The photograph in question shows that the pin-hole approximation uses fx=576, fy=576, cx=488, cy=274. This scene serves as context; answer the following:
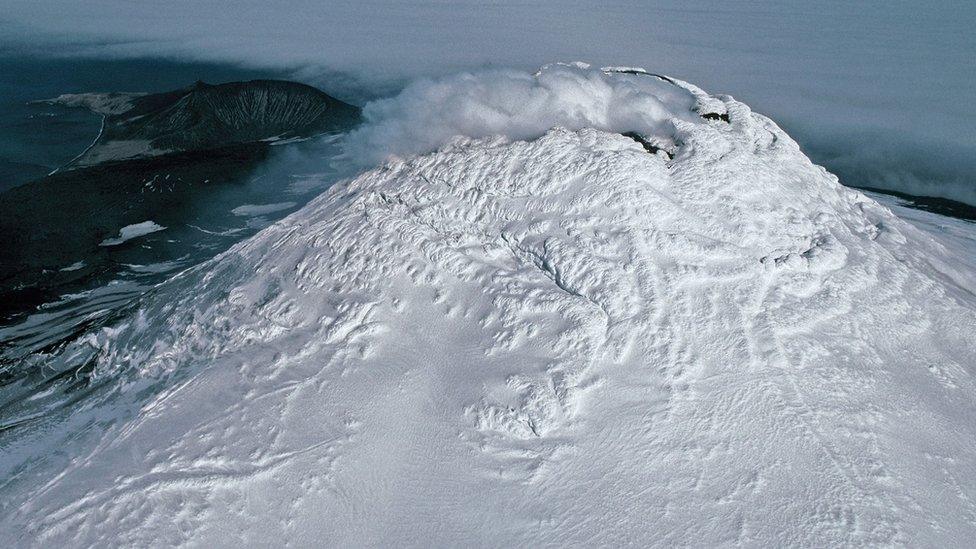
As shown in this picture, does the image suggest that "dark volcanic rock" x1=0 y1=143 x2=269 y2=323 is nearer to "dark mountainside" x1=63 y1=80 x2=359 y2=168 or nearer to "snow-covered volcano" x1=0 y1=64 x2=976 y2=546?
"dark mountainside" x1=63 y1=80 x2=359 y2=168

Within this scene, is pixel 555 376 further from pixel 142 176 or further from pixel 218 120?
pixel 218 120

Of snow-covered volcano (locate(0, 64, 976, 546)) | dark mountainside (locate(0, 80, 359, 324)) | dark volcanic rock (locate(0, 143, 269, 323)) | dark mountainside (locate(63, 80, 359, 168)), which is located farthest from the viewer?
dark mountainside (locate(63, 80, 359, 168))

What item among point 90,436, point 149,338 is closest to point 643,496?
point 90,436

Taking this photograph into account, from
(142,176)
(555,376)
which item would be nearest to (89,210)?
(142,176)

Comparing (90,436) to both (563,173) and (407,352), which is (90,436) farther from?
(563,173)

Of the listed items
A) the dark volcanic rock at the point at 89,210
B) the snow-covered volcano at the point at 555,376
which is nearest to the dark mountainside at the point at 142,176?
the dark volcanic rock at the point at 89,210

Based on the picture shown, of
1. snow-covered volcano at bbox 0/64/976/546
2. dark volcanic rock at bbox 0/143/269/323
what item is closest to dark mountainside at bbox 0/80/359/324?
dark volcanic rock at bbox 0/143/269/323
